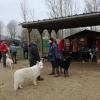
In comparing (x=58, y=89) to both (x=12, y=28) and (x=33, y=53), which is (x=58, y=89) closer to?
(x=33, y=53)

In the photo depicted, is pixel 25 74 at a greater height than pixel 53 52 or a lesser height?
lesser

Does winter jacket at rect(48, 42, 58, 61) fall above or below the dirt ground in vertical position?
above

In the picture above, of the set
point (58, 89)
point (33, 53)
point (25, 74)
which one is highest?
point (33, 53)

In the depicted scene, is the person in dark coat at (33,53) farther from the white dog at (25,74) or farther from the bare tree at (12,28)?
the bare tree at (12,28)

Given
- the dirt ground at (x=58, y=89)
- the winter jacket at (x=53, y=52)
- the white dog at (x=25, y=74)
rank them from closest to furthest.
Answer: the dirt ground at (x=58, y=89) → the white dog at (x=25, y=74) → the winter jacket at (x=53, y=52)

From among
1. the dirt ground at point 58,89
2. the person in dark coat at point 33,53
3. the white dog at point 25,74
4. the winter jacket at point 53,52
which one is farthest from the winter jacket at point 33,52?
the dirt ground at point 58,89

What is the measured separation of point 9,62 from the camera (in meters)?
17.9

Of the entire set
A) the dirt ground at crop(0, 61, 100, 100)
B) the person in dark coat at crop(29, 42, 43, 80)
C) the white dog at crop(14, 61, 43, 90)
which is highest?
the person in dark coat at crop(29, 42, 43, 80)

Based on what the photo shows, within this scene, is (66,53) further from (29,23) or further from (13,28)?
(13,28)

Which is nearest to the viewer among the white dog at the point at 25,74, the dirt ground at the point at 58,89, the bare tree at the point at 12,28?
the dirt ground at the point at 58,89

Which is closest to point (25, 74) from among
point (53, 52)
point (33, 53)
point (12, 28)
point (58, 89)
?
point (58, 89)

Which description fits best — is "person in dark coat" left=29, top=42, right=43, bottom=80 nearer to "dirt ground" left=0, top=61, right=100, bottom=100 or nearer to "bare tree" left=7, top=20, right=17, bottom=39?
"dirt ground" left=0, top=61, right=100, bottom=100

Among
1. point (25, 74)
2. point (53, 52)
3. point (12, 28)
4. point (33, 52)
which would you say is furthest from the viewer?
point (12, 28)

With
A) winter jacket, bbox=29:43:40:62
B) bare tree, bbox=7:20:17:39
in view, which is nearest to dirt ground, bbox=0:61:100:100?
winter jacket, bbox=29:43:40:62
